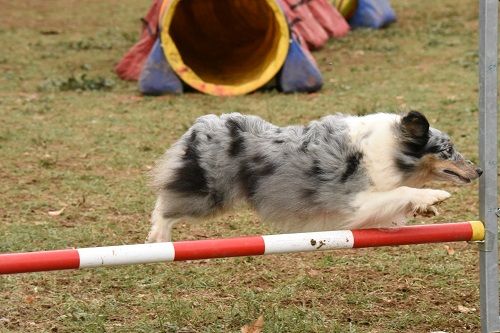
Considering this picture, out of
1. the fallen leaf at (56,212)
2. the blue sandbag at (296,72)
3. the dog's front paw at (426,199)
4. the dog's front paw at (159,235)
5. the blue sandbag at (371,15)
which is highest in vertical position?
the dog's front paw at (426,199)

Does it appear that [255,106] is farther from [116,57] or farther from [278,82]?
[116,57]

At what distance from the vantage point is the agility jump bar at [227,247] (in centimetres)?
362

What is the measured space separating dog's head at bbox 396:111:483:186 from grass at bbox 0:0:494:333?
76cm

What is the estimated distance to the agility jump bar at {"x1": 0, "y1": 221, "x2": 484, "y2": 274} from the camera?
3617 mm

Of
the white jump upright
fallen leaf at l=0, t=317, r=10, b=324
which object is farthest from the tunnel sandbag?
the white jump upright

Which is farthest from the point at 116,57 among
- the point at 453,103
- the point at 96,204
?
the point at 96,204

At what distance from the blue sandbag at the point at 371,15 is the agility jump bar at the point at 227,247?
34.3ft

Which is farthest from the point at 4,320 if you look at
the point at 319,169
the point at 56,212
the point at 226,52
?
the point at 226,52

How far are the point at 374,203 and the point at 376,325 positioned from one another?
2.28 feet

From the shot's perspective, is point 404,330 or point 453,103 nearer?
point 404,330

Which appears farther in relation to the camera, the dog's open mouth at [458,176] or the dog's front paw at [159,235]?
the dog's front paw at [159,235]

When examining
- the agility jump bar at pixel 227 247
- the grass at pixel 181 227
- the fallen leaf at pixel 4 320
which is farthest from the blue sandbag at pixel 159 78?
the agility jump bar at pixel 227 247

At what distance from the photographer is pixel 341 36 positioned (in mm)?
13648

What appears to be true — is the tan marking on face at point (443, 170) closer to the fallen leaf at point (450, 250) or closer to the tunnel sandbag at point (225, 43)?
the fallen leaf at point (450, 250)
